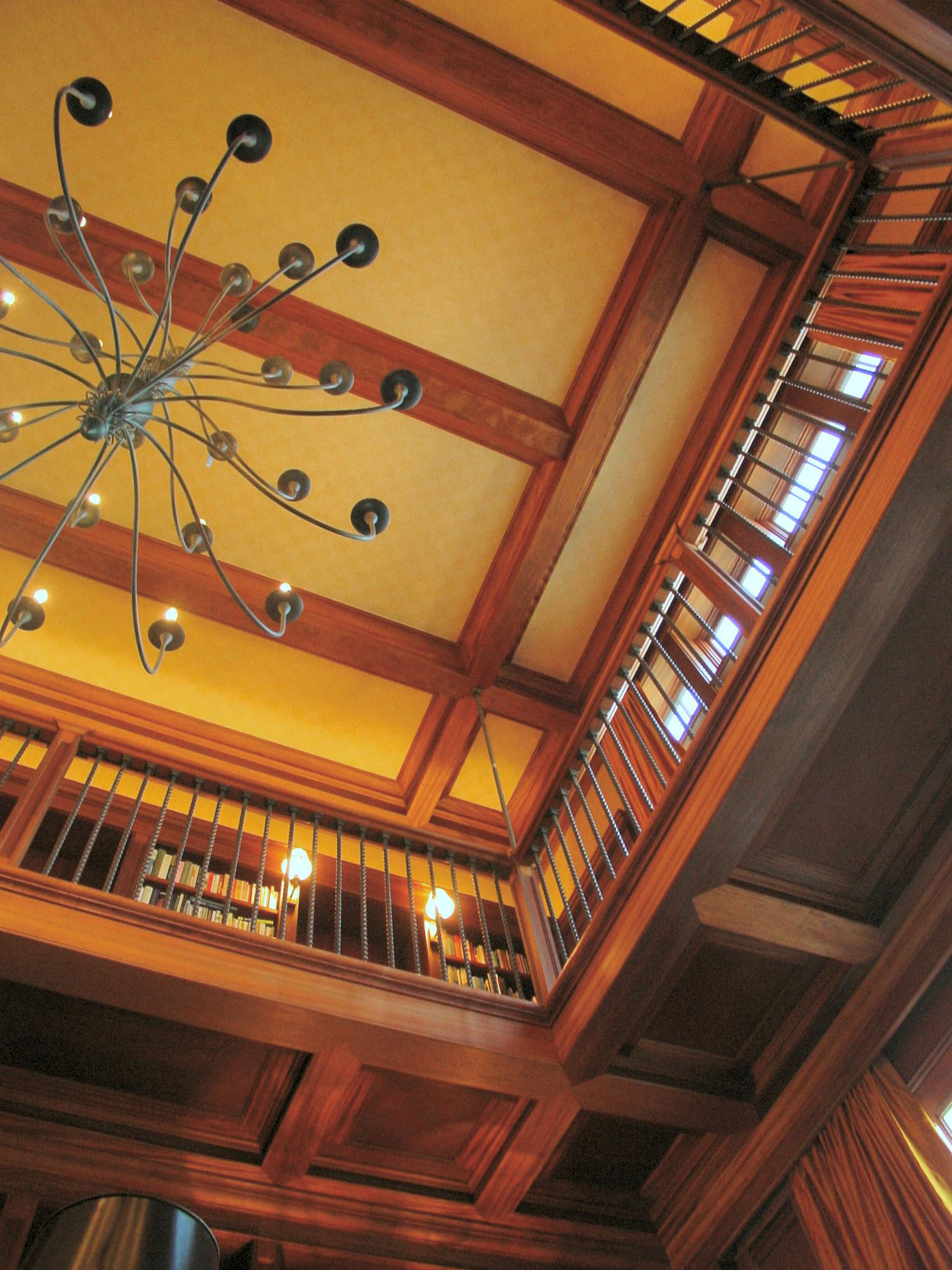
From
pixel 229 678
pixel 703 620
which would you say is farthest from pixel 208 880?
pixel 703 620

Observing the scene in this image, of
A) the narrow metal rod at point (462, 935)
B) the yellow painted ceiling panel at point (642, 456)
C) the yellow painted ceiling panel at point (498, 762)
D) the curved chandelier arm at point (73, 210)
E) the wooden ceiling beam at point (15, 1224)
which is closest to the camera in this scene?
the curved chandelier arm at point (73, 210)

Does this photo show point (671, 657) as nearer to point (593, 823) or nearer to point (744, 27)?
point (593, 823)

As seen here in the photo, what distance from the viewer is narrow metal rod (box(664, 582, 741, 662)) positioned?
151 inches

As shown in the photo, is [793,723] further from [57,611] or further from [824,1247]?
[57,611]

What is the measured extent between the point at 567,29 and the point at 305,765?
12.3 ft

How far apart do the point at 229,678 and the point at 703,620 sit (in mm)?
2542

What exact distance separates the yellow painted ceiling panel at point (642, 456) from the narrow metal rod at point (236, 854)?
1669 mm

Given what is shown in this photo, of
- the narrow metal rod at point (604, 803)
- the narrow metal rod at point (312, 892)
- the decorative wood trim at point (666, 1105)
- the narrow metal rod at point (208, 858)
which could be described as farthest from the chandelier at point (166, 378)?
the decorative wood trim at point (666, 1105)

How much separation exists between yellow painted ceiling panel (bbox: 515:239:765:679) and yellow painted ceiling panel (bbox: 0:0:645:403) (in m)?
0.41

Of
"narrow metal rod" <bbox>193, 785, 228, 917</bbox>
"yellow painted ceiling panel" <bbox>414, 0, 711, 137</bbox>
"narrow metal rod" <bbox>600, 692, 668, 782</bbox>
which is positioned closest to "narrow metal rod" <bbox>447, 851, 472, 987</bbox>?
"narrow metal rod" <bbox>600, 692, 668, 782</bbox>

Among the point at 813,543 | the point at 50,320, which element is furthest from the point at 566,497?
the point at 50,320

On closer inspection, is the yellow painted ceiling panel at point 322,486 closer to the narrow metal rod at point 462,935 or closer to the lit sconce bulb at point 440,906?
the narrow metal rod at point 462,935

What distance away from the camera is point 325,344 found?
4449 millimetres

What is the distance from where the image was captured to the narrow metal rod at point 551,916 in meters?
4.11
